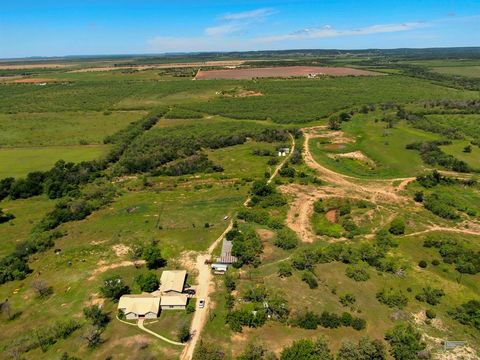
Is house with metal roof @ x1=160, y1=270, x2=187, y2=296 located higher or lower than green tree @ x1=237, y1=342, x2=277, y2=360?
higher

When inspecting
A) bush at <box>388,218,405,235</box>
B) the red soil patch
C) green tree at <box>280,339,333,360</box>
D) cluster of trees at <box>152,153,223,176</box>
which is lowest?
green tree at <box>280,339,333,360</box>

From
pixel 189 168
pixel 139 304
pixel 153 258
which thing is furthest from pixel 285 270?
pixel 189 168

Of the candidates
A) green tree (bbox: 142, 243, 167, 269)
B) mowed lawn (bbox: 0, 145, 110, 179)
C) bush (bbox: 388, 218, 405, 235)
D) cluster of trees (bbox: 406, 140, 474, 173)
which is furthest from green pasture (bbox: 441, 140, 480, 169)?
mowed lawn (bbox: 0, 145, 110, 179)

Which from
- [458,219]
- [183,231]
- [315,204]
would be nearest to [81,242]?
[183,231]

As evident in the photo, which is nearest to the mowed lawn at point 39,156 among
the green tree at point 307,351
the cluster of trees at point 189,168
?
the cluster of trees at point 189,168

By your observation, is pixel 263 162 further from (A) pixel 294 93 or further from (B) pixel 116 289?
(A) pixel 294 93

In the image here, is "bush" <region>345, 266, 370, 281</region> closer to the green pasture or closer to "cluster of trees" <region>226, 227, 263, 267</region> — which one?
"cluster of trees" <region>226, 227, 263, 267</region>
